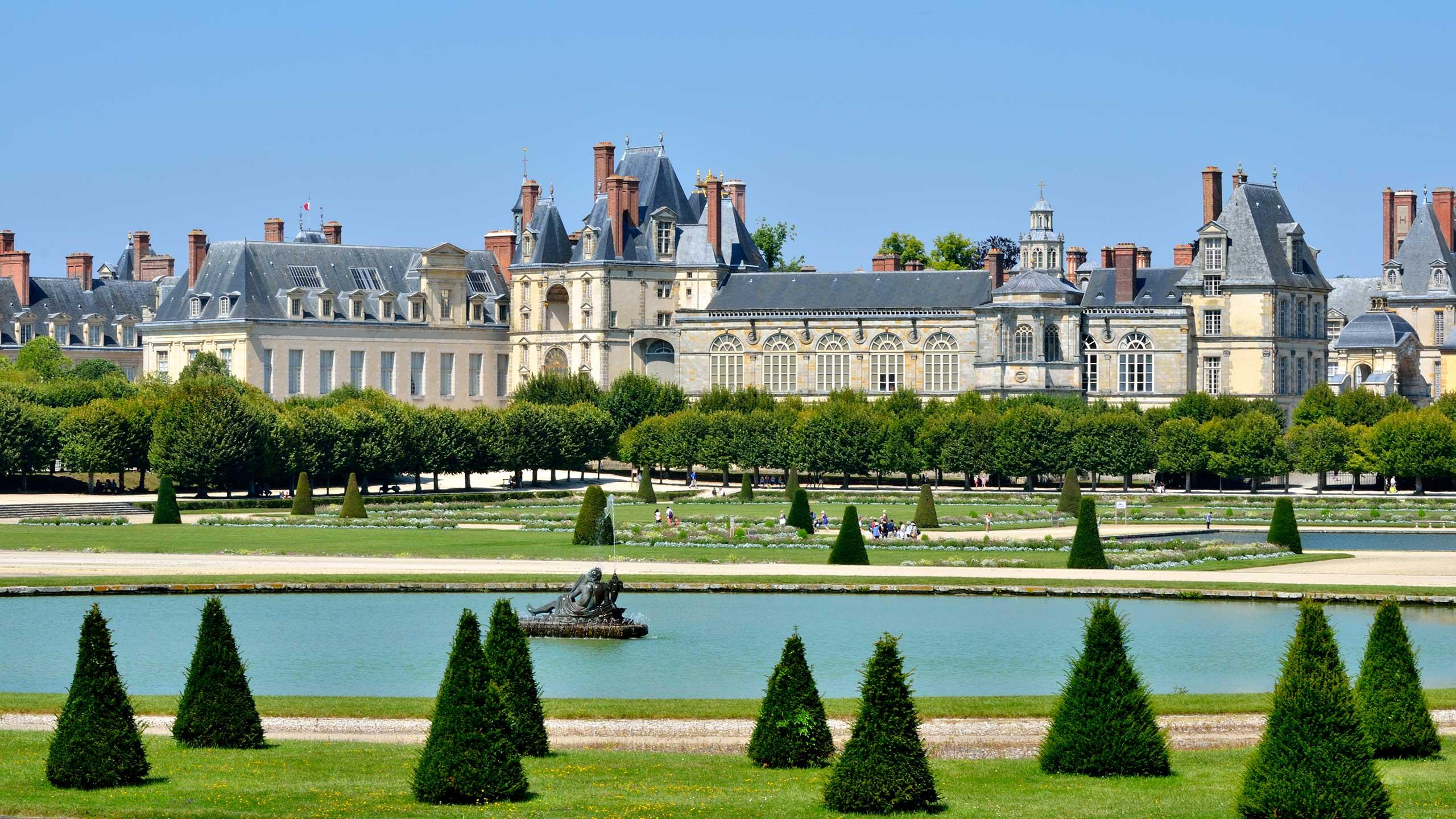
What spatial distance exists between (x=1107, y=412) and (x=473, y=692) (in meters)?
63.9

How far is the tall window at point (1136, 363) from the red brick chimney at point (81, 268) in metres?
49.6

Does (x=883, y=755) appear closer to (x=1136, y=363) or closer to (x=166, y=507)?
(x=166, y=507)

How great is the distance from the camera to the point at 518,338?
105062 millimetres

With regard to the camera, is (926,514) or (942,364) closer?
(926,514)

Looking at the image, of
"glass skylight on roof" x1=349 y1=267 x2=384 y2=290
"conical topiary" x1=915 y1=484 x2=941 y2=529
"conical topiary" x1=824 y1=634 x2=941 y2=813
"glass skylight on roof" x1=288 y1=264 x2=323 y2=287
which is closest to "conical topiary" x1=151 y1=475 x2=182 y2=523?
"conical topiary" x1=915 y1=484 x2=941 y2=529

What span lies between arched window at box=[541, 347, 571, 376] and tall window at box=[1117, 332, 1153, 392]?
24.1 m

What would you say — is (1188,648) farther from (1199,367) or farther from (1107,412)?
(1199,367)

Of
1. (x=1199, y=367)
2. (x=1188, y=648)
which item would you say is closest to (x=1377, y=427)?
(x=1199, y=367)

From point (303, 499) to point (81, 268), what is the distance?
5699 cm

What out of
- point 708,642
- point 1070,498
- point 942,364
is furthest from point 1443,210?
point 708,642

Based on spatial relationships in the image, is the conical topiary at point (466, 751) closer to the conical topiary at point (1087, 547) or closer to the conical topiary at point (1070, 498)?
the conical topiary at point (1087, 547)

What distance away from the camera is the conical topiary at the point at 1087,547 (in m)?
43.2

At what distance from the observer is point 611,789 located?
19141 mm

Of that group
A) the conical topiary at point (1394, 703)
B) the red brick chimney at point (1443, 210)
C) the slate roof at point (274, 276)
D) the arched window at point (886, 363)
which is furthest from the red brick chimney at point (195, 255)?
the conical topiary at point (1394, 703)
